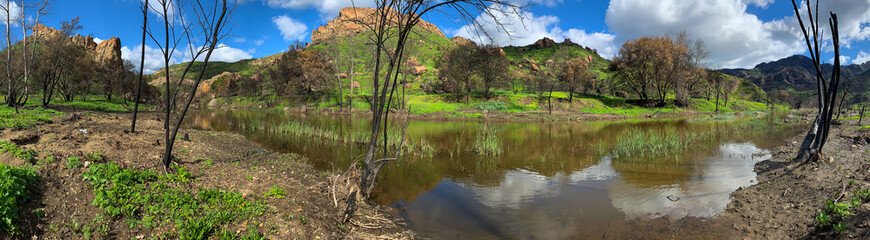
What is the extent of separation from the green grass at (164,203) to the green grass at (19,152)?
3.51 feet

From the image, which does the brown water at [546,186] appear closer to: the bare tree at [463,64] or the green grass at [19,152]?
the green grass at [19,152]

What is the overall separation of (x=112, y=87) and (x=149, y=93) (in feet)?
39.9

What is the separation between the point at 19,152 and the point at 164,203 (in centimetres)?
321

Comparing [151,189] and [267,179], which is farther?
[267,179]

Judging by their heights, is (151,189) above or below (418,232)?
above

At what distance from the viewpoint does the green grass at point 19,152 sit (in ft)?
17.7

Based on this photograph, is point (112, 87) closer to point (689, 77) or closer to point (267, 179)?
point (267, 179)

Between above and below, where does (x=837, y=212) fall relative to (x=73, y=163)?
below

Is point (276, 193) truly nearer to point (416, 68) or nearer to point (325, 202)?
point (325, 202)

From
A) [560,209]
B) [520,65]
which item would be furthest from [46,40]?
[520,65]

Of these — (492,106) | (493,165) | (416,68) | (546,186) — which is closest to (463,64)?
(492,106)

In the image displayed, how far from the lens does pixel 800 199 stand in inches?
255

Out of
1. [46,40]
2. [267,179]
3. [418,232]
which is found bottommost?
[418,232]

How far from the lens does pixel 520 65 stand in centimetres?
11450
